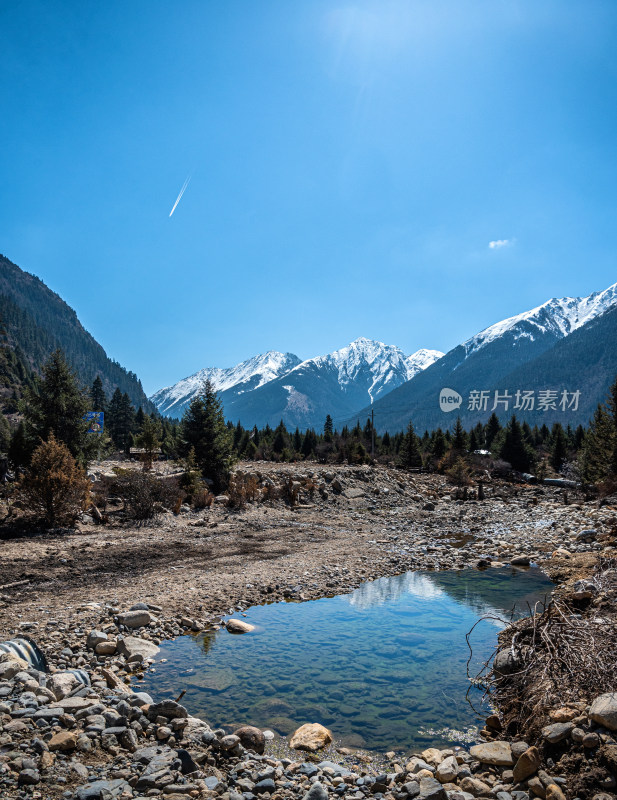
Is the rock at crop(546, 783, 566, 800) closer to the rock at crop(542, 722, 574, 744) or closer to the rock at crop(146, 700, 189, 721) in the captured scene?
the rock at crop(542, 722, 574, 744)

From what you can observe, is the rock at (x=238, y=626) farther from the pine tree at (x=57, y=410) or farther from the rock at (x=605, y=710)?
the pine tree at (x=57, y=410)

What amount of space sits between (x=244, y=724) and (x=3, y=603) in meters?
5.80

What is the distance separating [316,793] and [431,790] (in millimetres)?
1014

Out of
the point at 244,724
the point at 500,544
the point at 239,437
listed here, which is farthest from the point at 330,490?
the point at 239,437

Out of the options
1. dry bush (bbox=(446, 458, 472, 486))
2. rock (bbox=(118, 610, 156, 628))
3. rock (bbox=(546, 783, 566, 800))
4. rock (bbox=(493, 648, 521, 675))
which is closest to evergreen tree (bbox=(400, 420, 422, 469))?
dry bush (bbox=(446, 458, 472, 486))

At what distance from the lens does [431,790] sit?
13.1ft

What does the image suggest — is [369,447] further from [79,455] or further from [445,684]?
[445,684]

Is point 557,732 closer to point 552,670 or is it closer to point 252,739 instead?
point 552,670

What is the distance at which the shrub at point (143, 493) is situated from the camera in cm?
1850

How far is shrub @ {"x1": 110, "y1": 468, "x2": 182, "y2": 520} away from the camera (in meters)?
18.5

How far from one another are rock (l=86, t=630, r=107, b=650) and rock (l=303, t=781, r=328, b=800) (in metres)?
4.39

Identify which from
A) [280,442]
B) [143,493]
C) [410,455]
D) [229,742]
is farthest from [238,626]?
[280,442]

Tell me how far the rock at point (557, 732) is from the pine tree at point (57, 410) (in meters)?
19.3

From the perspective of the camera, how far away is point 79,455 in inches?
782
